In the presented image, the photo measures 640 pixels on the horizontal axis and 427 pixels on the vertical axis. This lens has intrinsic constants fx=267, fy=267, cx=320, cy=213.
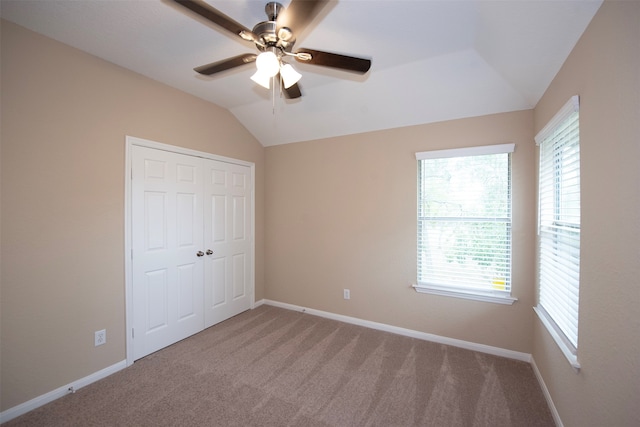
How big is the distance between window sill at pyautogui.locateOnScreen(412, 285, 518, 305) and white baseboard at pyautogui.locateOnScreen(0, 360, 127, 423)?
10.0 feet

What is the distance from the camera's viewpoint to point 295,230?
3.88 m

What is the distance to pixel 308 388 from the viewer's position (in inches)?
85.4

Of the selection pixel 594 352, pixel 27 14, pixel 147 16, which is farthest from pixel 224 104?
pixel 594 352

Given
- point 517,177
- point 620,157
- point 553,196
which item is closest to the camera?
point 620,157

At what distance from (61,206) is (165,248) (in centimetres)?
93

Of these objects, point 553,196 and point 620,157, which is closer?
point 620,157

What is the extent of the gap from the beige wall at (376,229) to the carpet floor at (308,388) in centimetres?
36

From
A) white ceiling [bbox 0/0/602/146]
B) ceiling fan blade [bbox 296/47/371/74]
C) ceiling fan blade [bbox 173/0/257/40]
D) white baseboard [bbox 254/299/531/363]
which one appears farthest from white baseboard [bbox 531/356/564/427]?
ceiling fan blade [bbox 173/0/257/40]

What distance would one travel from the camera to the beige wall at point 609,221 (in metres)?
1.07

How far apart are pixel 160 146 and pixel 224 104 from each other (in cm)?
100

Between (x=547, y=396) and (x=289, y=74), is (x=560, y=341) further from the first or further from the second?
(x=289, y=74)

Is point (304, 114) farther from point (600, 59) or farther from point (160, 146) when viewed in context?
point (600, 59)

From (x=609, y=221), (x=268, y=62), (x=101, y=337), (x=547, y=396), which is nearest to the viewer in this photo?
(x=609, y=221)

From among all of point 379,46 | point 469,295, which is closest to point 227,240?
point 379,46
